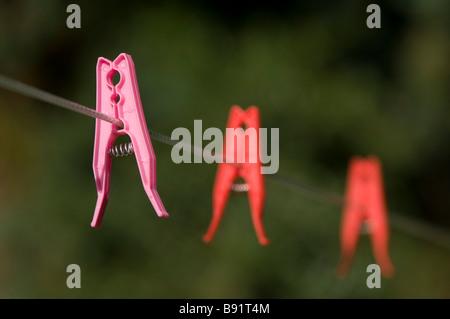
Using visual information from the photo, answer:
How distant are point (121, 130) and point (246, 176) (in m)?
0.40

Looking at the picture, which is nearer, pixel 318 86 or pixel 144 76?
pixel 144 76

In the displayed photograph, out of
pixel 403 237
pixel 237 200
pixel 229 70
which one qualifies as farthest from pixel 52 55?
pixel 403 237

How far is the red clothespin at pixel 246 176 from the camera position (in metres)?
1.23

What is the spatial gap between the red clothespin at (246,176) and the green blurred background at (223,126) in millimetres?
1897

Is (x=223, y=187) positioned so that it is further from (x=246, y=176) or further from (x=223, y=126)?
(x=223, y=126)

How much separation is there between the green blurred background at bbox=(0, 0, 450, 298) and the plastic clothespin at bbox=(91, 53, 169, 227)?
7.44ft

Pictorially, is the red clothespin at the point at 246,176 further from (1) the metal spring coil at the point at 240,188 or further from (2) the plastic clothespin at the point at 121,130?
(2) the plastic clothespin at the point at 121,130

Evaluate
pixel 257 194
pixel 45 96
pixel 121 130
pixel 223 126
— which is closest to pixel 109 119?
pixel 121 130

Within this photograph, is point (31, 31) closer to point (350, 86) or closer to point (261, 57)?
point (261, 57)

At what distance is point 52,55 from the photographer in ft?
11.2

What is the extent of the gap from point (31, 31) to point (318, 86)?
1.51 meters

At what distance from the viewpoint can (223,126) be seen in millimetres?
3338

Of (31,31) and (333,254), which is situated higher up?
(31,31)

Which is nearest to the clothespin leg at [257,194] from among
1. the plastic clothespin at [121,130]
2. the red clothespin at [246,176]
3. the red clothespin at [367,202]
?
the red clothespin at [246,176]
